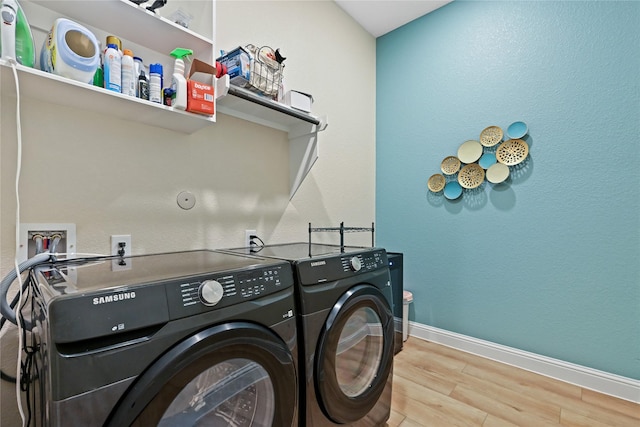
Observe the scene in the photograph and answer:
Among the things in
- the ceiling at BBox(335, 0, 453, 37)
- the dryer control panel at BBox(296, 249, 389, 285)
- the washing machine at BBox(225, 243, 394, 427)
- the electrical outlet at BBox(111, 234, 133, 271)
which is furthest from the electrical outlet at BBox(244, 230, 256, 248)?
the ceiling at BBox(335, 0, 453, 37)

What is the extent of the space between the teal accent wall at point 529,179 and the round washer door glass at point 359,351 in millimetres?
1279

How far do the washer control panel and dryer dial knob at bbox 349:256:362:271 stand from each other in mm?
356

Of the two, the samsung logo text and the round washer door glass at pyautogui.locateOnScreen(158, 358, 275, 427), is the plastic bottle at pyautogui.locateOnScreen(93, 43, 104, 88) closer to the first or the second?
the samsung logo text

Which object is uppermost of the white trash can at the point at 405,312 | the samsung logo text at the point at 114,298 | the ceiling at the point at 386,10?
the ceiling at the point at 386,10

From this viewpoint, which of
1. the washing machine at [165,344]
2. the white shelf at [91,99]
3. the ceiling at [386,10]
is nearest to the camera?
the washing machine at [165,344]

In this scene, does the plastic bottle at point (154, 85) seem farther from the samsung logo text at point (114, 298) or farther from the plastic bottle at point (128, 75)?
the samsung logo text at point (114, 298)

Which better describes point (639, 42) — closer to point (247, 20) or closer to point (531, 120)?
point (531, 120)

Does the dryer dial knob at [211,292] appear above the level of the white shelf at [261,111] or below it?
below

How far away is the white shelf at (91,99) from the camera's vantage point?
0.86 m

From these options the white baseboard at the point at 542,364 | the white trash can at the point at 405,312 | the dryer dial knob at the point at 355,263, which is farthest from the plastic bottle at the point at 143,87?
→ the white baseboard at the point at 542,364

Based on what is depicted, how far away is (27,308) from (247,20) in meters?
1.71

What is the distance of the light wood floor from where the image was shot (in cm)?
147

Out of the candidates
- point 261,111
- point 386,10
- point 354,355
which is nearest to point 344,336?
point 354,355

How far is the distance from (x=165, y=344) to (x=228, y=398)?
0.32 m
